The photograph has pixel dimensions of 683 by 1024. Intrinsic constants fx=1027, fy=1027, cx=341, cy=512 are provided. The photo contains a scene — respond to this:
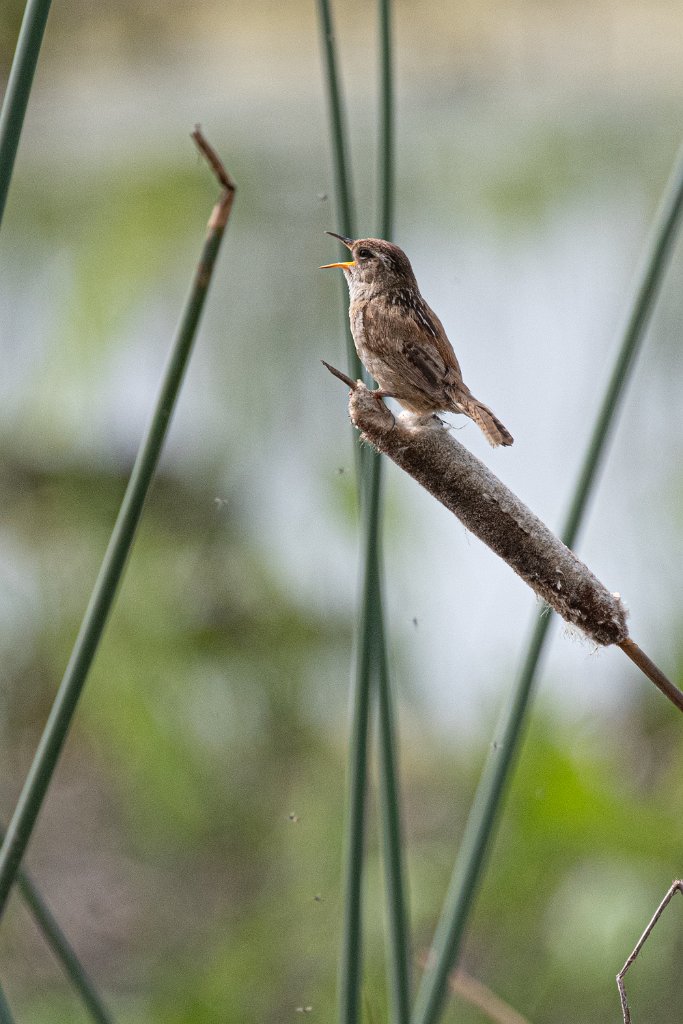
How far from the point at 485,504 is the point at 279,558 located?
1.66 metres

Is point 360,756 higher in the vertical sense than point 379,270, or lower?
lower

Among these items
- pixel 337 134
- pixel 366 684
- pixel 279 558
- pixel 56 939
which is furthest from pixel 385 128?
pixel 279 558

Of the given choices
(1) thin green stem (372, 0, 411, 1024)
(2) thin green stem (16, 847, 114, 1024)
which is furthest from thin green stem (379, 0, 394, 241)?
(2) thin green stem (16, 847, 114, 1024)

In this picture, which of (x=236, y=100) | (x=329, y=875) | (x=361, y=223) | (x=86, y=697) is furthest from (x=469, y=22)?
(x=329, y=875)

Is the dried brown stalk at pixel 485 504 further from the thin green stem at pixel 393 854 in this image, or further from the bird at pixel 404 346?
the thin green stem at pixel 393 854

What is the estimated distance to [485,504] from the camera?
289mm

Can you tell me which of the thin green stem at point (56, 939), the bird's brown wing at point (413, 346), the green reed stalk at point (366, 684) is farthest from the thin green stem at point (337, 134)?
the thin green stem at point (56, 939)

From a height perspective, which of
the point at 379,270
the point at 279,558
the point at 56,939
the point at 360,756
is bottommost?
the point at 56,939

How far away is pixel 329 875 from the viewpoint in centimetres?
188

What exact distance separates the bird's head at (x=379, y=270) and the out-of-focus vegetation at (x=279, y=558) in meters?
1.37

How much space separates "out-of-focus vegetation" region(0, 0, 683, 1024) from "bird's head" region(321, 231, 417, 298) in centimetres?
137

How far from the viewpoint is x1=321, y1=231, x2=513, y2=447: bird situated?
12.3 inches

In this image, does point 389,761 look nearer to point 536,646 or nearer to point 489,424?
point 536,646

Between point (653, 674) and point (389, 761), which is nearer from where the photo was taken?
point (653, 674)
